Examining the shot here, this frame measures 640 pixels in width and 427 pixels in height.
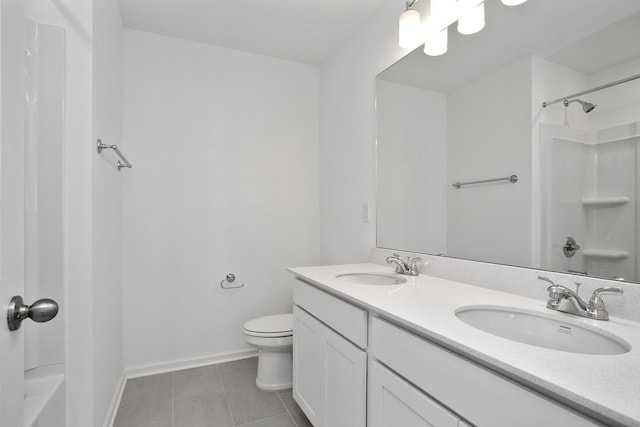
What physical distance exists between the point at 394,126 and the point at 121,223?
1.91m

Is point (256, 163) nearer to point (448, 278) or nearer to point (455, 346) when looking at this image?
point (448, 278)

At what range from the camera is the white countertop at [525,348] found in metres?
0.51

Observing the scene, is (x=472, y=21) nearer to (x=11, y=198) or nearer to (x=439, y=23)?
(x=439, y=23)

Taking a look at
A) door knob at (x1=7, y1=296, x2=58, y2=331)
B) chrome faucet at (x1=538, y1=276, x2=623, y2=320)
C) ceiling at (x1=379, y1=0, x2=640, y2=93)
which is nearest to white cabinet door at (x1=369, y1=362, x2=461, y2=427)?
chrome faucet at (x1=538, y1=276, x2=623, y2=320)

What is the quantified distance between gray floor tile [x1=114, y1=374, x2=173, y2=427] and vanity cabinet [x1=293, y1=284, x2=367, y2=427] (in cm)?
81

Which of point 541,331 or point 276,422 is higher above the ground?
point 541,331

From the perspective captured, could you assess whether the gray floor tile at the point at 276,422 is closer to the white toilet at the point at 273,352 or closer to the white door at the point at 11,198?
the white toilet at the point at 273,352

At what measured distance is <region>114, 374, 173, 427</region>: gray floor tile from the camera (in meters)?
1.73

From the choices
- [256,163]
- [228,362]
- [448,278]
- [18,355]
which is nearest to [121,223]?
[256,163]

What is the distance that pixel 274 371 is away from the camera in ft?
6.68

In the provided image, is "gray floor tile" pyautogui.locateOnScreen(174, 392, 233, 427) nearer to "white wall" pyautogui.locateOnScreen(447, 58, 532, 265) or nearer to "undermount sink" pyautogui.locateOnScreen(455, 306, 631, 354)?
"undermount sink" pyautogui.locateOnScreen(455, 306, 631, 354)

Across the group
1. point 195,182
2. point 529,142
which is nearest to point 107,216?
point 195,182

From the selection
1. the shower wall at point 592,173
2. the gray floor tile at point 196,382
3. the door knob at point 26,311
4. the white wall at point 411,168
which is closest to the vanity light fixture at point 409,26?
the white wall at point 411,168

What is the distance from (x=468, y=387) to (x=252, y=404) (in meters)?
1.55
